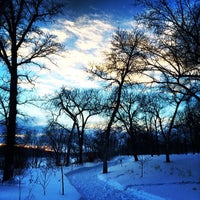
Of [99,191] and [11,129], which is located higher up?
[11,129]

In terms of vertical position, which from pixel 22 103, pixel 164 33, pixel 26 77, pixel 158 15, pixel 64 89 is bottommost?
pixel 22 103

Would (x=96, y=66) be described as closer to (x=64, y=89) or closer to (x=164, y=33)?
(x=164, y=33)

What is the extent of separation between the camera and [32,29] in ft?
43.6

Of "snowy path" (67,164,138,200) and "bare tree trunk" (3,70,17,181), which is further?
"snowy path" (67,164,138,200)

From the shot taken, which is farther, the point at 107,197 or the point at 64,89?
the point at 64,89

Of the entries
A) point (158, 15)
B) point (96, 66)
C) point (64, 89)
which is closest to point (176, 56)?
point (158, 15)

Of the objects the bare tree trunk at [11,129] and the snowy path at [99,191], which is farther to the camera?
the snowy path at [99,191]

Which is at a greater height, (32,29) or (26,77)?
(32,29)

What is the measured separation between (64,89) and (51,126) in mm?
6373

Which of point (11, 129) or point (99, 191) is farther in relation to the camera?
point (99, 191)

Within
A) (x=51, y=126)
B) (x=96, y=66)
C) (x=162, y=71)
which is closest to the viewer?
(x=162, y=71)

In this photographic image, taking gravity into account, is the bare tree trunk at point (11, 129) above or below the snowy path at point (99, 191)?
above

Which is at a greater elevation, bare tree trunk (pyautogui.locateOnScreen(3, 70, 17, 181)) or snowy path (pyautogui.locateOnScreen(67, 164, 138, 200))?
bare tree trunk (pyautogui.locateOnScreen(3, 70, 17, 181))

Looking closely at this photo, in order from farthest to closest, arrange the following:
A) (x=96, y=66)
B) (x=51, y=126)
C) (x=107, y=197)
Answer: (x=51, y=126) < (x=96, y=66) < (x=107, y=197)
